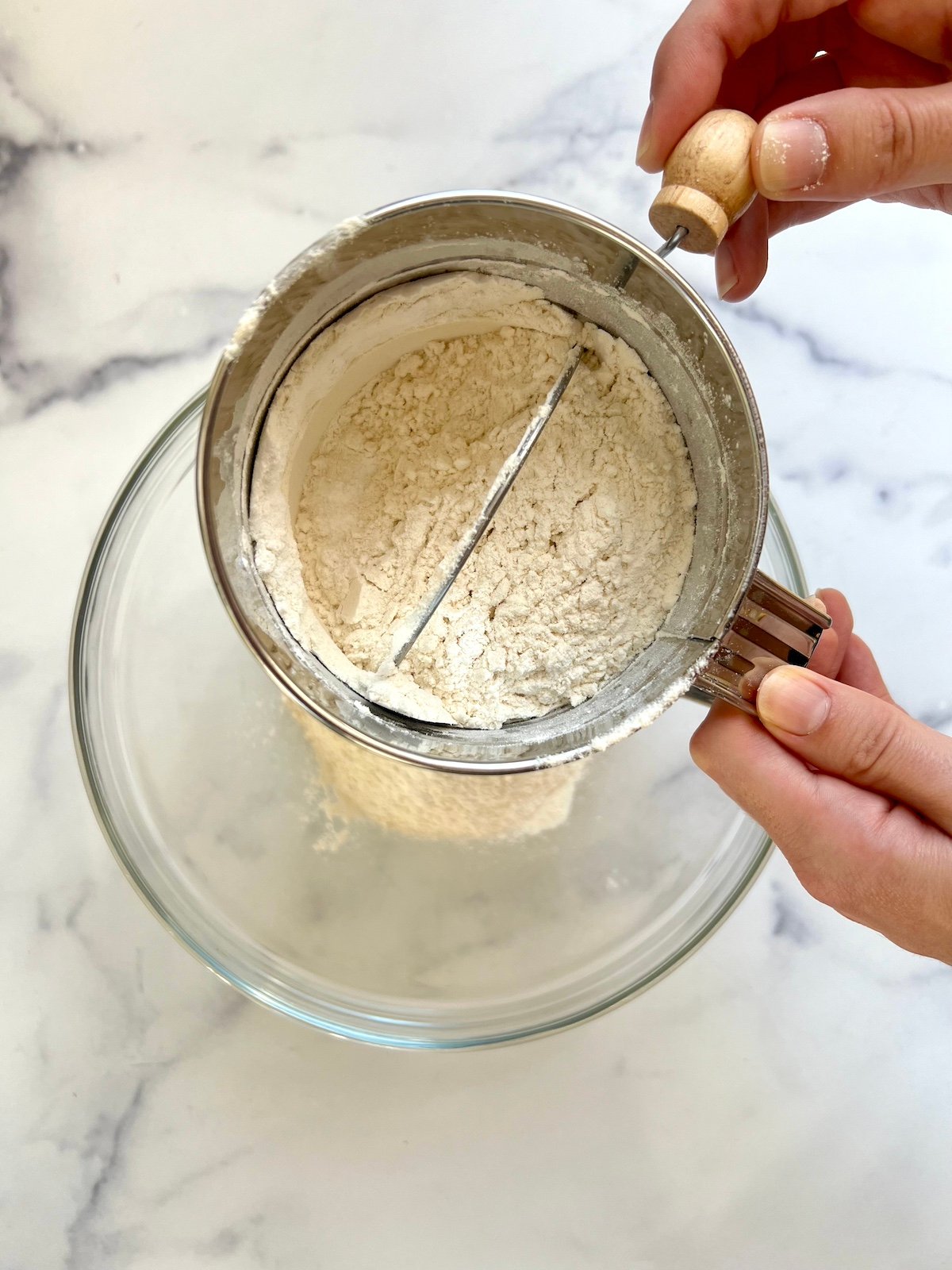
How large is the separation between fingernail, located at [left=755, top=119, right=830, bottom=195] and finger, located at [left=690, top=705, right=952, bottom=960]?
13.1 inches

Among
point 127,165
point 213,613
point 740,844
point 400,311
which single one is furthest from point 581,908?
point 127,165

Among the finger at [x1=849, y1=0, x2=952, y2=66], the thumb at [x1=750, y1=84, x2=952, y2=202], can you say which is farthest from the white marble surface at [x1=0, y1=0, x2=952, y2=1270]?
the thumb at [x1=750, y1=84, x2=952, y2=202]

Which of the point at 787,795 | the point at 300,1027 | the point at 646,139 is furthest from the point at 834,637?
→ the point at 300,1027

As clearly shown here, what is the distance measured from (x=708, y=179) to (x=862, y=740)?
358mm

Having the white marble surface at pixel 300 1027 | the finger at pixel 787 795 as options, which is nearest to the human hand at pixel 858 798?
the finger at pixel 787 795

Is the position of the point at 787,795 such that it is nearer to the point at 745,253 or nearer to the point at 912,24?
the point at 745,253

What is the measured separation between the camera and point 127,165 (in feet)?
2.60

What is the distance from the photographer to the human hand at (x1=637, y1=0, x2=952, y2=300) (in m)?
0.55

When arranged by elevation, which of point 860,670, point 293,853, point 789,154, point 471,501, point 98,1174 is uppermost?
point 789,154

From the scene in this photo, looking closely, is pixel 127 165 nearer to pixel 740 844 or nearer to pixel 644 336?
pixel 644 336

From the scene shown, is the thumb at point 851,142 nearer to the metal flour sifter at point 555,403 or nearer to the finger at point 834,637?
the metal flour sifter at point 555,403

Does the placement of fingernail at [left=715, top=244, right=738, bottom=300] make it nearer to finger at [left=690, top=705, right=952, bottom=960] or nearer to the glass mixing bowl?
the glass mixing bowl

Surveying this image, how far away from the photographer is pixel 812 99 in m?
0.56

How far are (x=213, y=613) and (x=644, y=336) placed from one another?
41 cm
